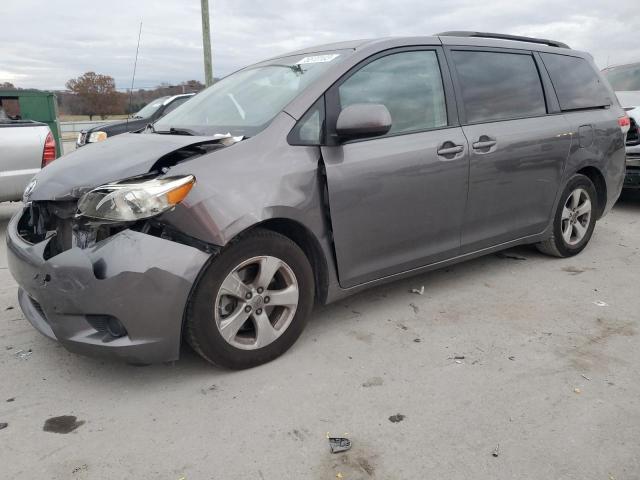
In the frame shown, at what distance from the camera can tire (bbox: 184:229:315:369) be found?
2.58 meters

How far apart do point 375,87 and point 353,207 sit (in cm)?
77

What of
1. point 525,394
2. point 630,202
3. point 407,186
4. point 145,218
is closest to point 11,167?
point 145,218

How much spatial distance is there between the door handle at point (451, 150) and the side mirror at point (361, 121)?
630 millimetres

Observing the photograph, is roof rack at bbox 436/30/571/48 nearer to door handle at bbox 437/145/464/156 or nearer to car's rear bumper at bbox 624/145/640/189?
door handle at bbox 437/145/464/156

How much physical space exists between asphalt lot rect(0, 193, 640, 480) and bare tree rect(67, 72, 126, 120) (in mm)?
3336

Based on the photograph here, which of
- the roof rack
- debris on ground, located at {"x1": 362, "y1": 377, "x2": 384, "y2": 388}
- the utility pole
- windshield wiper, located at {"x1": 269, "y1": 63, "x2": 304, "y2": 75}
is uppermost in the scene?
the utility pole

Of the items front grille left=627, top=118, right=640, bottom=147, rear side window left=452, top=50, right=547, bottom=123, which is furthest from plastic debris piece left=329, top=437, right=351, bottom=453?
front grille left=627, top=118, right=640, bottom=147

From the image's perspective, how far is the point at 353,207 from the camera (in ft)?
9.98

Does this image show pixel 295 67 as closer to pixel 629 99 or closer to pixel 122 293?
pixel 122 293

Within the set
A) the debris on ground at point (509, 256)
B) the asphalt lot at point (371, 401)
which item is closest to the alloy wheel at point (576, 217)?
the debris on ground at point (509, 256)

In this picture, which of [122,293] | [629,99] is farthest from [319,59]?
[629,99]

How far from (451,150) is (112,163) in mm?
→ 2020

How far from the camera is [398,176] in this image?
3.21m

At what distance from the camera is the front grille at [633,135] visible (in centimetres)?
659
